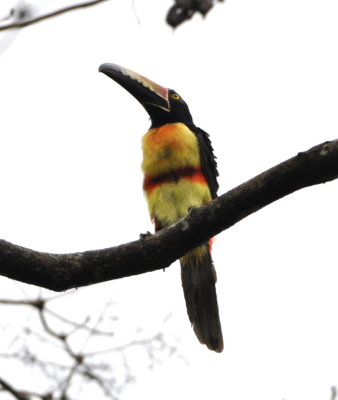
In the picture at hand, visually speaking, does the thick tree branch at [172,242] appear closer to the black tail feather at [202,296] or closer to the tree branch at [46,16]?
the tree branch at [46,16]

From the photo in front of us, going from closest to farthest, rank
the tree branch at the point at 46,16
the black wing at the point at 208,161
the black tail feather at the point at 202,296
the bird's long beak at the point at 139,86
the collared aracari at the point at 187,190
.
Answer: the tree branch at the point at 46,16, the black tail feather at the point at 202,296, the collared aracari at the point at 187,190, the black wing at the point at 208,161, the bird's long beak at the point at 139,86

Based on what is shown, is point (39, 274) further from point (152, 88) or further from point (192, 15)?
point (152, 88)

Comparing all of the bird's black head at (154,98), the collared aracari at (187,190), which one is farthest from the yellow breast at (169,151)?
the bird's black head at (154,98)

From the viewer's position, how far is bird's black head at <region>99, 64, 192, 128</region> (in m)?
6.50

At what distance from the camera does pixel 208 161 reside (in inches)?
247

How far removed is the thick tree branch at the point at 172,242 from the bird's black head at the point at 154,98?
2855mm

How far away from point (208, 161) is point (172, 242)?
2465 mm

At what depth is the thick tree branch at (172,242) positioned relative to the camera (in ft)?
11.5

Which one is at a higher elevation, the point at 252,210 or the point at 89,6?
the point at 89,6

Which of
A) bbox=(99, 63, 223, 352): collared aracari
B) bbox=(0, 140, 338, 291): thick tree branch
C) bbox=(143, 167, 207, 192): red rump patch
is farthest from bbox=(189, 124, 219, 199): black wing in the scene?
bbox=(0, 140, 338, 291): thick tree branch

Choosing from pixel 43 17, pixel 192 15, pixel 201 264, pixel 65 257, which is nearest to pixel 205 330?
pixel 201 264

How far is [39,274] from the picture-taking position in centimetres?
370

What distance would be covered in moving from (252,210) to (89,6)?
1409mm

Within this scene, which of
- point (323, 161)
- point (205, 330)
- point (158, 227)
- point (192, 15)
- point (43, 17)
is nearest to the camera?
point (43, 17)
